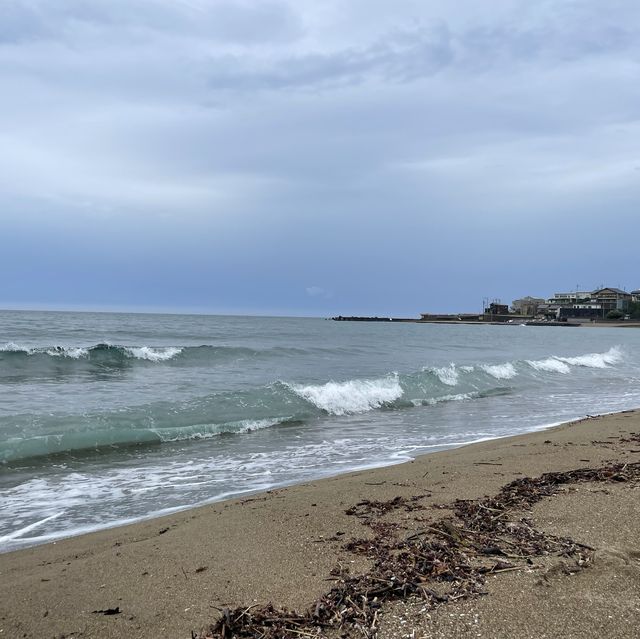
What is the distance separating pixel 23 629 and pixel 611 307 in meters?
161

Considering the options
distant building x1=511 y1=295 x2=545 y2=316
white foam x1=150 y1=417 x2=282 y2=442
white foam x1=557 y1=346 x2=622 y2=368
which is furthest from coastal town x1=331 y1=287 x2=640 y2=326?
white foam x1=150 y1=417 x2=282 y2=442

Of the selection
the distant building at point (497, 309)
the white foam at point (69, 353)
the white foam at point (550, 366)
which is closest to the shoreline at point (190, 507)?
the white foam at point (69, 353)

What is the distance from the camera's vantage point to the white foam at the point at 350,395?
14148mm

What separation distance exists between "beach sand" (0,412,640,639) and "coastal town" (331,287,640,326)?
129 m

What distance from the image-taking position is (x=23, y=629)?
3.13 meters

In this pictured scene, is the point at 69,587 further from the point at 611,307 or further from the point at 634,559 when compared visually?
the point at 611,307

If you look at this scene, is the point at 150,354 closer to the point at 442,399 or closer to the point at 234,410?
the point at 234,410

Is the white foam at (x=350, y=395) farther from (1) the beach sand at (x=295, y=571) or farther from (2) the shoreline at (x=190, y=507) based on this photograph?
(1) the beach sand at (x=295, y=571)

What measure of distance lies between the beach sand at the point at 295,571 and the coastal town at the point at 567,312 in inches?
5082

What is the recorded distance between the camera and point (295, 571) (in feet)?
12.0

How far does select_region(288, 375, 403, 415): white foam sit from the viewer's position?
46.4 feet

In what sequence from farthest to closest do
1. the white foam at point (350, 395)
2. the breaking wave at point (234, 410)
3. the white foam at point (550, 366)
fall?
the white foam at point (550, 366) < the white foam at point (350, 395) < the breaking wave at point (234, 410)

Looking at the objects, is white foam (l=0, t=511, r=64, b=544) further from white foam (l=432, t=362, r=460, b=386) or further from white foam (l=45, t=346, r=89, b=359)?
white foam (l=45, t=346, r=89, b=359)

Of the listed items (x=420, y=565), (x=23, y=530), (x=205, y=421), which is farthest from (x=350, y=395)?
(x=420, y=565)
